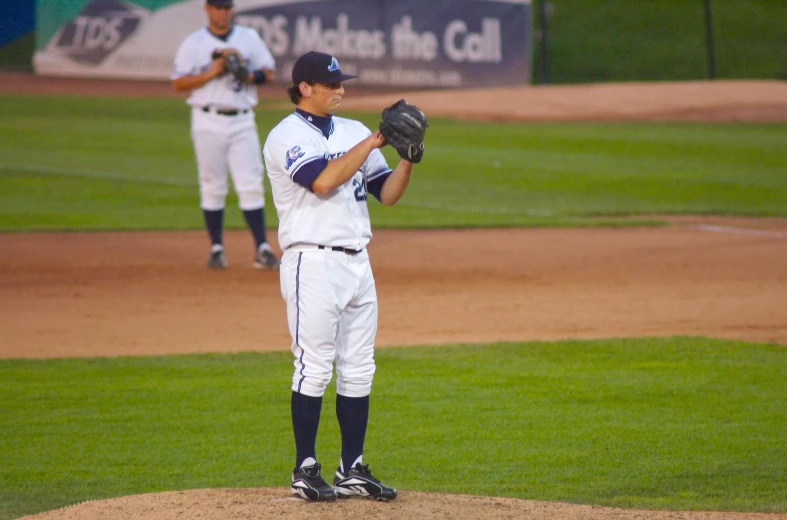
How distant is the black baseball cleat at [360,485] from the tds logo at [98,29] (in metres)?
26.0

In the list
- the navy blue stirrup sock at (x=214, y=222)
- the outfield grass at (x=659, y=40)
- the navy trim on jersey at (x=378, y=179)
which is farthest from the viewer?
the outfield grass at (x=659, y=40)

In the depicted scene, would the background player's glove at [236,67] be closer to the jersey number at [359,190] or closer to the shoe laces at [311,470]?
the jersey number at [359,190]

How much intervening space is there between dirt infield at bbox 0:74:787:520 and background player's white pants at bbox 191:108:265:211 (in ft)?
2.56

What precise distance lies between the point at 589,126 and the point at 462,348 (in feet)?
52.1

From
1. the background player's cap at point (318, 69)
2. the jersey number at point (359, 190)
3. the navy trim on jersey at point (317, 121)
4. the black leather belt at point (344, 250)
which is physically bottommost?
the black leather belt at point (344, 250)

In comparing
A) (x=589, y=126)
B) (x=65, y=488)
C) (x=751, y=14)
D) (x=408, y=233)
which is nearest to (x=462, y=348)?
(x=65, y=488)

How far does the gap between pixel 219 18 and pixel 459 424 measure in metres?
5.32

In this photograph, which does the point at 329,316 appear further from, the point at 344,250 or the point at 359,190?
the point at 359,190

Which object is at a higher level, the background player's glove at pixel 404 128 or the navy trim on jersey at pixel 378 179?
the background player's glove at pixel 404 128

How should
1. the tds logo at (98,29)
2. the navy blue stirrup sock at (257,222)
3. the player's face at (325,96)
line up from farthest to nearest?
the tds logo at (98,29)
the navy blue stirrup sock at (257,222)
the player's face at (325,96)

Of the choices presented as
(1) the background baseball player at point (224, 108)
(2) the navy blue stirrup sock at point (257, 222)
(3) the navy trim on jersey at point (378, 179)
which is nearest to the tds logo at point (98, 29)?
(1) the background baseball player at point (224, 108)

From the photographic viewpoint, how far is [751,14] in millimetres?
41688

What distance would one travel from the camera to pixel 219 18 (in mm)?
10109

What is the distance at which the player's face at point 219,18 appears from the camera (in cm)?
1005
